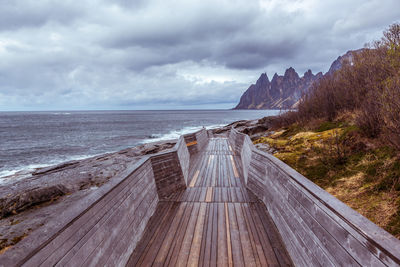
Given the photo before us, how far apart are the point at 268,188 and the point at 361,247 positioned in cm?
303

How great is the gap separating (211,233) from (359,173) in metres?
4.12

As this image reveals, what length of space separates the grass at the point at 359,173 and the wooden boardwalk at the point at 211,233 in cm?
182

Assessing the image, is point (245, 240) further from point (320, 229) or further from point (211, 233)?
point (320, 229)

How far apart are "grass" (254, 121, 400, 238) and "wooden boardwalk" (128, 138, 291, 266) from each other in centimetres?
182

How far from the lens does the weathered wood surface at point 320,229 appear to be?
162 centimetres

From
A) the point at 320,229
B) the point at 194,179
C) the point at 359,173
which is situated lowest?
the point at 194,179

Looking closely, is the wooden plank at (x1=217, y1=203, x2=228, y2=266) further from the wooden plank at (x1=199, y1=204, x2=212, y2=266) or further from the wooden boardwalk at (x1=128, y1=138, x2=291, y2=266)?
the wooden plank at (x1=199, y1=204, x2=212, y2=266)

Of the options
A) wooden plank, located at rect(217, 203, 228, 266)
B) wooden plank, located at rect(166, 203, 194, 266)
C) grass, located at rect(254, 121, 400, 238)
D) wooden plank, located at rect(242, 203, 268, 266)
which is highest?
grass, located at rect(254, 121, 400, 238)

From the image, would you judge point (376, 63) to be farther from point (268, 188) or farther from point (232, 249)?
point (232, 249)

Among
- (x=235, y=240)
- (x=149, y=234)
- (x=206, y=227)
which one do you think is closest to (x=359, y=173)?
(x=235, y=240)

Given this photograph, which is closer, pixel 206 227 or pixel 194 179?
pixel 206 227

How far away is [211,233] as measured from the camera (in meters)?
3.84

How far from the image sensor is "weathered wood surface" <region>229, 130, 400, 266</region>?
5.32 feet

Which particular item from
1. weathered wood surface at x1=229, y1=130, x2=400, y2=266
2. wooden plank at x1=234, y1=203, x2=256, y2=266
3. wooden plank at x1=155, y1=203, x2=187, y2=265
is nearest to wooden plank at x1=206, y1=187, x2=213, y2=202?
wooden plank at x1=155, y1=203, x2=187, y2=265
